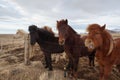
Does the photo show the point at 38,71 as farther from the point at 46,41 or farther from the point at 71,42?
the point at 71,42

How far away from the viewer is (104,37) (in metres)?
6.69

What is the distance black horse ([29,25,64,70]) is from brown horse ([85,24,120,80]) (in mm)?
2400

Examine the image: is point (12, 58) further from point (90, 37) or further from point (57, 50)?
point (90, 37)

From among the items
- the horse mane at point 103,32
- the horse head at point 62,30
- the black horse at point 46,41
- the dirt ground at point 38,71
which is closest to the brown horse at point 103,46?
the horse mane at point 103,32

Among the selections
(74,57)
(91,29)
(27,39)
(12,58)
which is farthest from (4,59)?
(91,29)

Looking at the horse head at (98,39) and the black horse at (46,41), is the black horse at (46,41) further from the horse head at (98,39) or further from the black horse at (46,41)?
the horse head at (98,39)

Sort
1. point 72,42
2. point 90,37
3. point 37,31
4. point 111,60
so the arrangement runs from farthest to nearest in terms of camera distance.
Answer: point 37,31 → point 72,42 → point 111,60 → point 90,37

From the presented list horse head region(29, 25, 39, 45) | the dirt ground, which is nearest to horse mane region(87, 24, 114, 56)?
the dirt ground

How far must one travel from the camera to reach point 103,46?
6695 millimetres

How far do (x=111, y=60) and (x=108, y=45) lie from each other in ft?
1.51

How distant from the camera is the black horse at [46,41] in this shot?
335 inches

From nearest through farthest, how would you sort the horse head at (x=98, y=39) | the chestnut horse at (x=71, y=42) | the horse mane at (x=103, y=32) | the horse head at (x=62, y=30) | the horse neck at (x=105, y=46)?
the horse head at (x=98, y=39) < the horse mane at (x=103, y=32) < the horse neck at (x=105, y=46) < the horse head at (x=62, y=30) < the chestnut horse at (x=71, y=42)

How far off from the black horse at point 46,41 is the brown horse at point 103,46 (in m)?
2.40

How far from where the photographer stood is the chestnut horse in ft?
24.5
